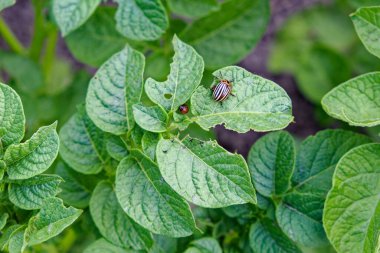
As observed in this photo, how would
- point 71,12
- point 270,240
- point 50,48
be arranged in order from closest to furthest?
point 270,240, point 71,12, point 50,48

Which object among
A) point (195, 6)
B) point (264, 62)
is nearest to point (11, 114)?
point (195, 6)

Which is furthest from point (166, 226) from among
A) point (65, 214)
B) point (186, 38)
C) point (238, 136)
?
point (238, 136)

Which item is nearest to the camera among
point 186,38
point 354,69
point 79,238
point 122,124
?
point 122,124

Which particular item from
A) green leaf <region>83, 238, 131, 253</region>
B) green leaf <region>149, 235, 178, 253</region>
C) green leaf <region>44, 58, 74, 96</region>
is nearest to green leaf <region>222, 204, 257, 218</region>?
green leaf <region>149, 235, 178, 253</region>

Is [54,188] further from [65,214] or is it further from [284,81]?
[284,81]

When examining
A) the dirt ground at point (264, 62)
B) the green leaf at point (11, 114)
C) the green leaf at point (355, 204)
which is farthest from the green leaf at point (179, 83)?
the dirt ground at point (264, 62)

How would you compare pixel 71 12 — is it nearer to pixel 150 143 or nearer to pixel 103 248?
pixel 150 143
